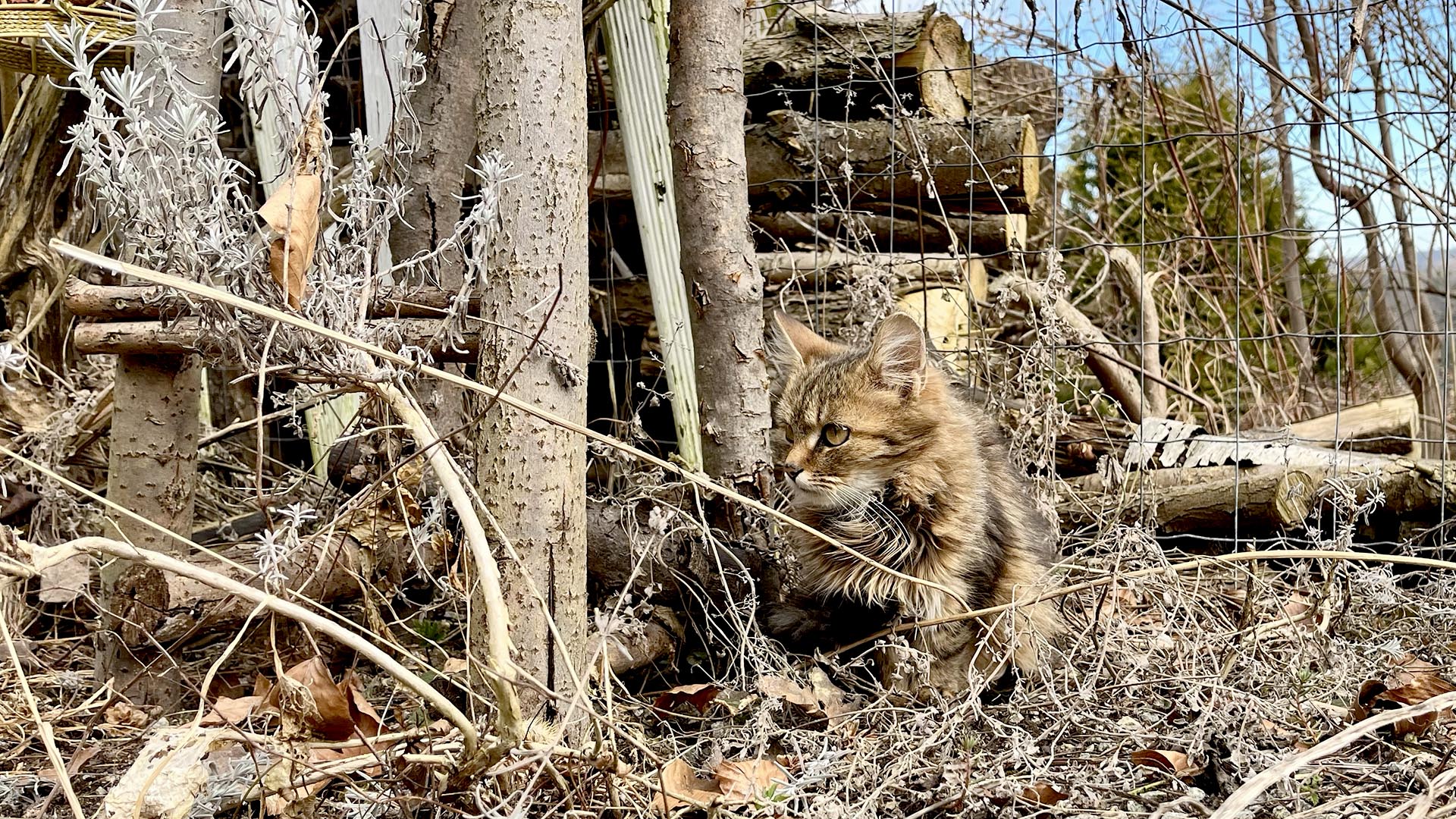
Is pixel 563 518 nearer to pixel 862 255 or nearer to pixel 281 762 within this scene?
pixel 281 762

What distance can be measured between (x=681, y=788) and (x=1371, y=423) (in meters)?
4.29

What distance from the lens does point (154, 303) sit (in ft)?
7.54

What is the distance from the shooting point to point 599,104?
4.85 meters

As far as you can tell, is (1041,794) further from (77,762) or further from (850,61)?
(850,61)

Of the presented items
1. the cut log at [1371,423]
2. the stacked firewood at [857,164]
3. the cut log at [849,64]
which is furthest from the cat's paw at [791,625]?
the cut log at [1371,423]

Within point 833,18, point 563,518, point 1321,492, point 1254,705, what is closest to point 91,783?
point 563,518

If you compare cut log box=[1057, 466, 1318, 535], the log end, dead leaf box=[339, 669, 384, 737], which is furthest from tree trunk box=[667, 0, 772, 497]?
the log end

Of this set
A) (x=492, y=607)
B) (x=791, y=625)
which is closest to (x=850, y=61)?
(x=791, y=625)

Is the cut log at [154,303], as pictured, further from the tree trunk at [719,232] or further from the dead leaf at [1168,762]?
the dead leaf at [1168,762]

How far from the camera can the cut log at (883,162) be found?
443 cm

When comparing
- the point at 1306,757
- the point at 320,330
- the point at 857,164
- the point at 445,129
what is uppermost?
the point at 857,164

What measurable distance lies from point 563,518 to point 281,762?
684 mm

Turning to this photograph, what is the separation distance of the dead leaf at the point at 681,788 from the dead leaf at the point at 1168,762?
86cm

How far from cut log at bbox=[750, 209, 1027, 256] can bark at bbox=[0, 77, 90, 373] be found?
2.93 meters
